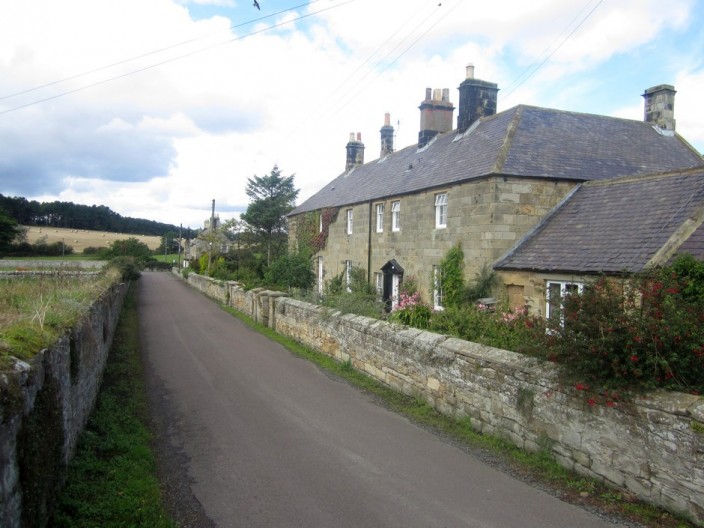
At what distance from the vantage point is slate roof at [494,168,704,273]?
1181 cm

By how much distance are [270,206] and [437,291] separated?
93.1 feet

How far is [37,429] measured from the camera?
3873mm

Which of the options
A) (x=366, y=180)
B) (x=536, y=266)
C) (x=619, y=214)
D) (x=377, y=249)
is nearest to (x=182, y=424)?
(x=536, y=266)

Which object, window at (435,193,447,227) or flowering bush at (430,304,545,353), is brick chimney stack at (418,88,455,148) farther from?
flowering bush at (430,304,545,353)

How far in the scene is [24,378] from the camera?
3.60 metres

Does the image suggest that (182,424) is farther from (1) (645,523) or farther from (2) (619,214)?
(2) (619,214)

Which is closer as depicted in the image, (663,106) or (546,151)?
(546,151)

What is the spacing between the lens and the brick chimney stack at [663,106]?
68.6ft

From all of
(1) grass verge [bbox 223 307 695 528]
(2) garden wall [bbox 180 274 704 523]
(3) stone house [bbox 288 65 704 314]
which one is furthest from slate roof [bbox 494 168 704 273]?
(1) grass verge [bbox 223 307 695 528]

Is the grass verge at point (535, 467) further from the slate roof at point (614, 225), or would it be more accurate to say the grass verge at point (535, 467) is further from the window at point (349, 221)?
the window at point (349, 221)

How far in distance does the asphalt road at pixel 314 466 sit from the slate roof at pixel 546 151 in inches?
397

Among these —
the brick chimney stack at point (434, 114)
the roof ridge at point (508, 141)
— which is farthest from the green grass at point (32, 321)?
the brick chimney stack at point (434, 114)

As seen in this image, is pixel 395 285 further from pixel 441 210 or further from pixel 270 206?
pixel 270 206

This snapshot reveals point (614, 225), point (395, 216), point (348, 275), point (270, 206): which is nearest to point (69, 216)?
point (270, 206)
